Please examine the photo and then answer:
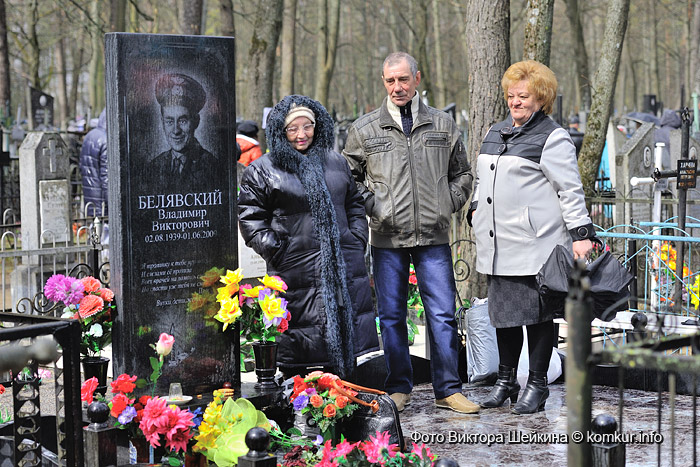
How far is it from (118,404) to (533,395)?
7.75ft

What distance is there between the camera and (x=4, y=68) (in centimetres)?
1983

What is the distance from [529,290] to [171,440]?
217 cm

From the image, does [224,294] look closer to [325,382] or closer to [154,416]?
[325,382]

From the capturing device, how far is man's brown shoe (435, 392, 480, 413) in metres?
5.59

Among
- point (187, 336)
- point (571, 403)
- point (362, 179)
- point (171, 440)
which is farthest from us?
point (362, 179)

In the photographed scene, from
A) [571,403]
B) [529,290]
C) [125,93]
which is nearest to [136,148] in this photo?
[125,93]

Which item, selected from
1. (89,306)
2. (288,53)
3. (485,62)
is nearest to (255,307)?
(89,306)

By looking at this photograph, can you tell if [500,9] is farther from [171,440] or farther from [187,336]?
[171,440]

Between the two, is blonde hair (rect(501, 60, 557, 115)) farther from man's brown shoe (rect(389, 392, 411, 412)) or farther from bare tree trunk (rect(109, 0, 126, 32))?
bare tree trunk (rect(109, 0, 126, 32))

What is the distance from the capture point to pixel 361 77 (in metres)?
52.9

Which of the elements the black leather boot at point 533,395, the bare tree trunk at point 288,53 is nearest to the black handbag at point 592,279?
the black leather boot at point 533,395

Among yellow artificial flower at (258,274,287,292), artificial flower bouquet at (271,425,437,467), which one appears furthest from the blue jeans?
artificial flower bouquet at (271,425,437,467)

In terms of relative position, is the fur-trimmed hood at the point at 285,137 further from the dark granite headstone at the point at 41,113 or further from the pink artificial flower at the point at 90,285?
the dark granite headstone at the point at 41,113

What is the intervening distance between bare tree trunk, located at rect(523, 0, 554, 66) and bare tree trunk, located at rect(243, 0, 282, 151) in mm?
6729
